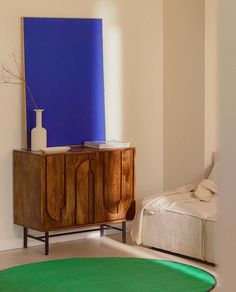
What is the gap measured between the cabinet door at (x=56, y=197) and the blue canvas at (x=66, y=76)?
0.45 meters

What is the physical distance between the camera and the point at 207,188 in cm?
593

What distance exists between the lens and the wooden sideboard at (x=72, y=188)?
17.7ft

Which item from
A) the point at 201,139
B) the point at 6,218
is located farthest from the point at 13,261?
the point at 201,139

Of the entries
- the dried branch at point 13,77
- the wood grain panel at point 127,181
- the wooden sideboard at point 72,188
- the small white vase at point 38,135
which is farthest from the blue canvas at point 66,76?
the wood grain panel at point 127,181

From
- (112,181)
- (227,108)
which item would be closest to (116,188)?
(112,181)

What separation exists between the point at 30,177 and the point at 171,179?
1.75 meters

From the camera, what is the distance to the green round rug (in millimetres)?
4617

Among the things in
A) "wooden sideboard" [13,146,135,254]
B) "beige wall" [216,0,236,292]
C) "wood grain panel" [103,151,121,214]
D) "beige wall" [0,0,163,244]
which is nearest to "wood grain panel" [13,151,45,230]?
"wooden sideboard" [13,146,135,254]

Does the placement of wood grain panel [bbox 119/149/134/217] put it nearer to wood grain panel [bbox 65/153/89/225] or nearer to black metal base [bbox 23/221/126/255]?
black metal base [bbox 23/221/126/255]

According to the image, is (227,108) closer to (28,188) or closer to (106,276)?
(106,276)

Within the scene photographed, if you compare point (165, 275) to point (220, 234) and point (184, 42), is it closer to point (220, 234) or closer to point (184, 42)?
point (184, 42)

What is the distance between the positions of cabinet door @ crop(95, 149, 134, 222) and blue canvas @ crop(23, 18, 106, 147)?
39 centimetres

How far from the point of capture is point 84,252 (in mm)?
5656

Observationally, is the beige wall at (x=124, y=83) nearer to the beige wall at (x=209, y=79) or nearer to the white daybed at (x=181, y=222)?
the beige wall at (x=209, y=79)
